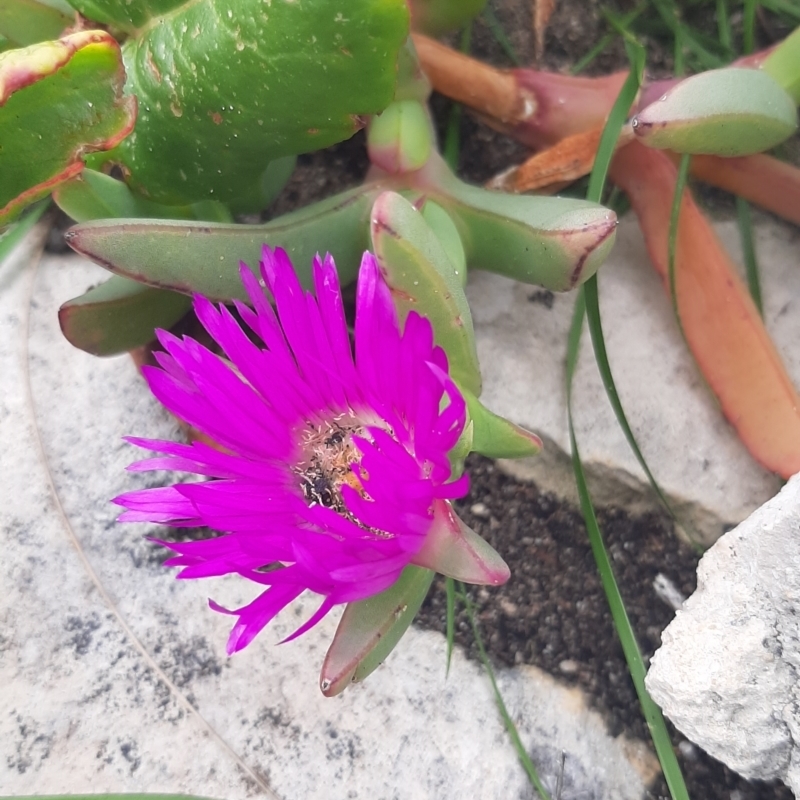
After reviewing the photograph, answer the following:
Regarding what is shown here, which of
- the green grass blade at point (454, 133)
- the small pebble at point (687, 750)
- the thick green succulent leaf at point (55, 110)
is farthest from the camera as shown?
the green grass blade at point (454, 133)

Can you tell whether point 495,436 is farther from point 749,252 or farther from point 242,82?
point 749,252

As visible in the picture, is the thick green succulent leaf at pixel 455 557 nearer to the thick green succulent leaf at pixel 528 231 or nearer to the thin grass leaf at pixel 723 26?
the thick green succulent leaf at pixel 528 231

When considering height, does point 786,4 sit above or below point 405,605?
above

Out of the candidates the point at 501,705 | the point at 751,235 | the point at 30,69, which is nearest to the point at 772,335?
the point at 751,235

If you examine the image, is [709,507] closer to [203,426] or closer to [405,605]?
[405,605]

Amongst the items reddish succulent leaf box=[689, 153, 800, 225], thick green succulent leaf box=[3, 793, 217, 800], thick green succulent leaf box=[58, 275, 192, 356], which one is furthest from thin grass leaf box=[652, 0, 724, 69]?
thick green succulent leaf box=[3, 793, 217, 800]

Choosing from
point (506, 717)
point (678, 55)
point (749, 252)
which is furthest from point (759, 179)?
point (506, 717)

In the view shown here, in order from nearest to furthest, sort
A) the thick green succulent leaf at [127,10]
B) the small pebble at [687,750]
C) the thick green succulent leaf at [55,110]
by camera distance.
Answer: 1. the thick green succulent leaf at [55,110]
2. the thick green succulent leaf at [127,10]
3. the small pebble at [687,750]

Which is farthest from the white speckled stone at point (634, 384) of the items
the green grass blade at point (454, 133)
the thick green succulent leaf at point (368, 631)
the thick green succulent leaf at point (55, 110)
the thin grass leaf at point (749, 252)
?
the thick green succulent leaf at point (55, 110)

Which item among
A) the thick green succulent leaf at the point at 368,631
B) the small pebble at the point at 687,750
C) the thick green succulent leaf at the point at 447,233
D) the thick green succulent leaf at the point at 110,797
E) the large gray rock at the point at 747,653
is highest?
the thick green succulent leaf at the point at 447,233
